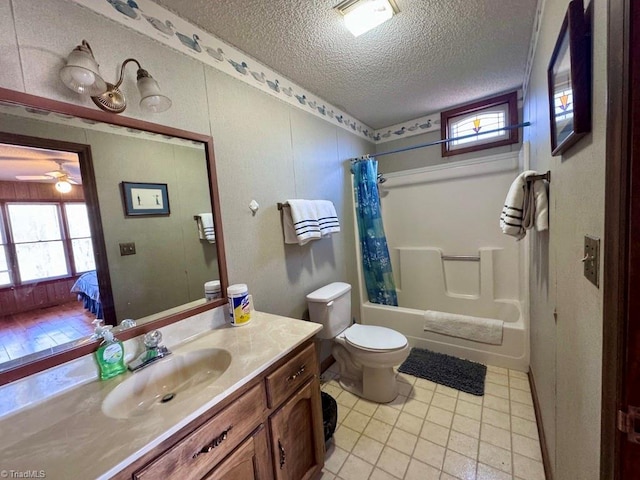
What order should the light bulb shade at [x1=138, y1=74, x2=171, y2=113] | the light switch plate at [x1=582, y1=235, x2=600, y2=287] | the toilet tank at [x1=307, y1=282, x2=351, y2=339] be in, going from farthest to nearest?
the toilet tank at [x1=307, y1=282, x2=351, y2=339], the light bulb shade at [x1=138, y1=74, x2=171, y2=113], the light switch plate at [x1=582, y1=235, x2=600, y2=287]

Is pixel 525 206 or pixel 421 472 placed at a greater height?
pixel 525 206

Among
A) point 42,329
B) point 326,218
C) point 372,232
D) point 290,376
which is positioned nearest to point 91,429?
point 42,329

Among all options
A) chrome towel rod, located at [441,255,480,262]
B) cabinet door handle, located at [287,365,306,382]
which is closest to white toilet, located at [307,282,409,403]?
cabinet door handle, located at [287,365,306,382]

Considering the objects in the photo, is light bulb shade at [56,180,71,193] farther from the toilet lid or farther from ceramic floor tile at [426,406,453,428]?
ceramic floor tile at [426,406,453,428]

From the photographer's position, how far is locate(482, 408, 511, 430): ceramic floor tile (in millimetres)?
1554

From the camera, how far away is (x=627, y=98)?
427 millimetres

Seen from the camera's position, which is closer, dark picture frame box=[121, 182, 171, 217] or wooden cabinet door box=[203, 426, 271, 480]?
wooden cabinet door box=[203, 426, 271, 480]

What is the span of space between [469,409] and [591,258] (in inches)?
61.5

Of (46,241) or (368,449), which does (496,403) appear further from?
(46,241)

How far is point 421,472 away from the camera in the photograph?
4.30ft

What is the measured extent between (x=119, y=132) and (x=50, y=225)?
443 millimetres

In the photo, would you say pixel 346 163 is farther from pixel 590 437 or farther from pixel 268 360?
pixel 590 437

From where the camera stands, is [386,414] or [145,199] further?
[386,414]

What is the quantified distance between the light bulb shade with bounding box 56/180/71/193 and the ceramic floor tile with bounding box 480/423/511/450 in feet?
7.65
